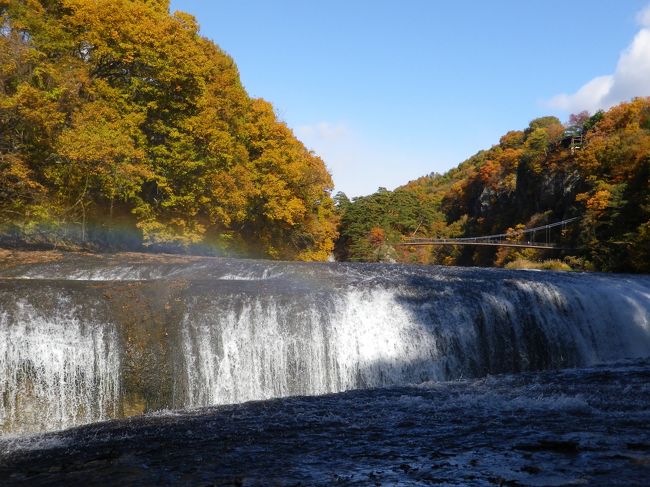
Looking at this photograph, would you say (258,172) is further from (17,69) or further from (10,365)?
(10,365)

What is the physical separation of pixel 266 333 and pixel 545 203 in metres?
45.6

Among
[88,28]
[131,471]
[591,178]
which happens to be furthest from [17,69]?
[591,178]

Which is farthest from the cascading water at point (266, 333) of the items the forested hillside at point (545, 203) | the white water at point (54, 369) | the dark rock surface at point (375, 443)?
the forested hillside at point (545, 203)

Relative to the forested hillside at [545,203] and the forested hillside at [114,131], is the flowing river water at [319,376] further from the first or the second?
the forested hillside at [545,203]

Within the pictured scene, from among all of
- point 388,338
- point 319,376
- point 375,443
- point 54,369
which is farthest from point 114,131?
point 375,443

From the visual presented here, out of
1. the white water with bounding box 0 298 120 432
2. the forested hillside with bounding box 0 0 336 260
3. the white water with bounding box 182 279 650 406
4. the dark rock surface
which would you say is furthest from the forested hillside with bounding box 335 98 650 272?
the white water with bounding box 0 298 120 432

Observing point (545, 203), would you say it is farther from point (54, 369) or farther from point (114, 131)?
point (54, 369)

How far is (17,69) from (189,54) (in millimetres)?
7357

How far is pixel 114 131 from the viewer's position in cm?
2170

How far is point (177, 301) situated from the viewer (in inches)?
477

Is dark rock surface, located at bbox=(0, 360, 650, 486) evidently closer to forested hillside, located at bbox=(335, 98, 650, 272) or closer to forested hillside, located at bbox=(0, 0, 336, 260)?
forested hillside, located at bbox=(0, 0, 336, 260)

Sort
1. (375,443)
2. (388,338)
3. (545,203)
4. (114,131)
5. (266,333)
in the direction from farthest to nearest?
(545,203) < (114,131) < (388,338) < (266,333) < (375,443)

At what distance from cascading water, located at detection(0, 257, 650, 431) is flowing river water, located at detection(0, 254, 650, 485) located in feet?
0.11

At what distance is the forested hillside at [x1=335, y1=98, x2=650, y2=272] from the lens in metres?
33.2
